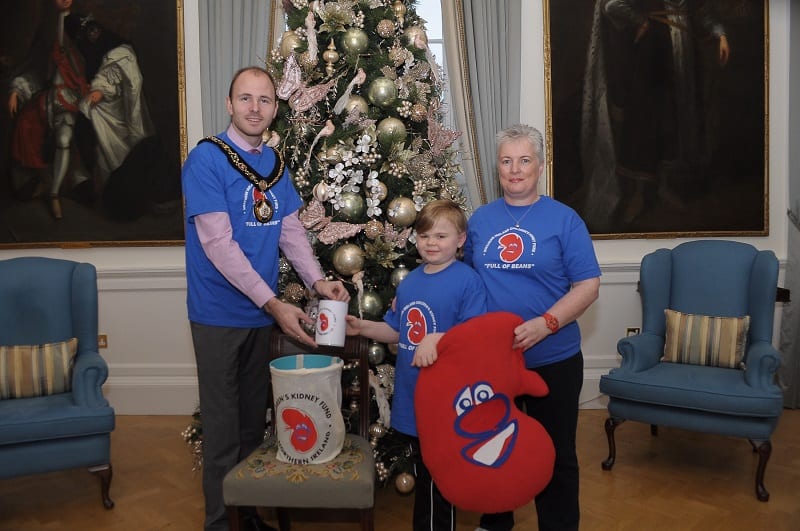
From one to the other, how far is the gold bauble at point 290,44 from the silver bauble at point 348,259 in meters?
1.00

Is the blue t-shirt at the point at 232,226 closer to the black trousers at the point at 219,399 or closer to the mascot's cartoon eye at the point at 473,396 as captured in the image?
the black trousers at the point at 219,399

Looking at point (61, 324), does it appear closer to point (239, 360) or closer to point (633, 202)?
point (239, 360)

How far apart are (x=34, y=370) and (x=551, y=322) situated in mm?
2848

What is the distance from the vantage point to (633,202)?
487 cm

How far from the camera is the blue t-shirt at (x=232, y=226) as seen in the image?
242cm

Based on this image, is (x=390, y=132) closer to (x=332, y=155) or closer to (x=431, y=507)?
(x=332, y=155)

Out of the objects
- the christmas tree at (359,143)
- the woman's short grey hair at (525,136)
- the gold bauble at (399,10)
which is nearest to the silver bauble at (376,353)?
the christmas tree at (359,143)

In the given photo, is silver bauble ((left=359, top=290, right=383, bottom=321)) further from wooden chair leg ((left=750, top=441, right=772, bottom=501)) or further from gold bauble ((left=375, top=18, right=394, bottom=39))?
wooden chair leg ((left=750, top=441, right=772, bottom=501))

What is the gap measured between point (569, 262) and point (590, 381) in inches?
115

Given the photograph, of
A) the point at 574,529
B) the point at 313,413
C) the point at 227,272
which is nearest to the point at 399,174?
the point at 227,272

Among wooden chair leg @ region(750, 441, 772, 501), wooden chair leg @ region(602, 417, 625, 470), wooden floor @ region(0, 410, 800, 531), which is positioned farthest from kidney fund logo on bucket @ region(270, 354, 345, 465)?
wooden chair leg @ region(750, 441, 772, 501)

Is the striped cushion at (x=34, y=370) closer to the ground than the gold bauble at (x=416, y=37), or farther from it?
closer to the ground

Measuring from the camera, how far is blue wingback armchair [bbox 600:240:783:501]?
11.3 feet

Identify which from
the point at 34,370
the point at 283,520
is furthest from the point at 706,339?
the point at 34,370
